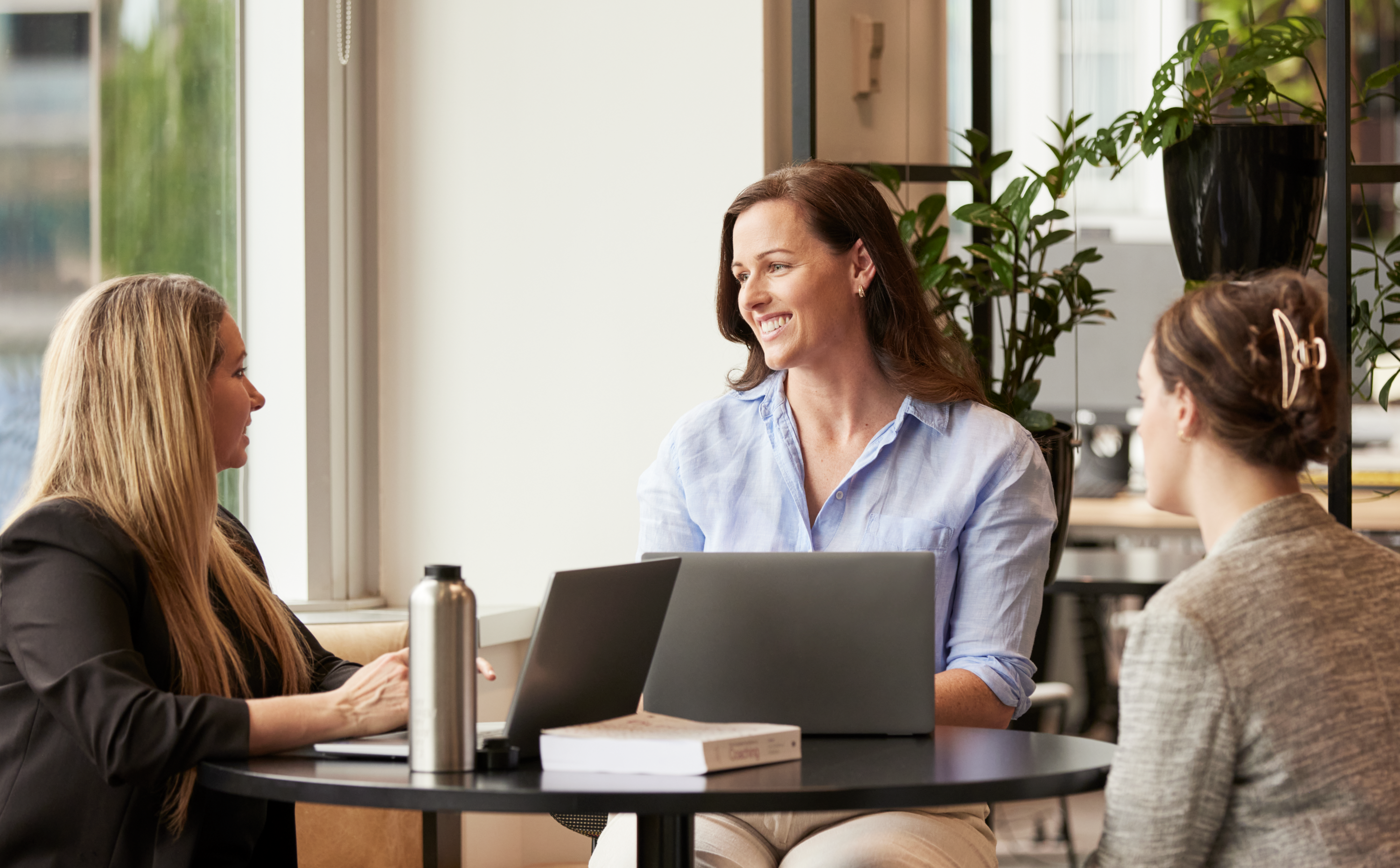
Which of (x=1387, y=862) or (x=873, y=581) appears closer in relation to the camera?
(x=1387, y=862)

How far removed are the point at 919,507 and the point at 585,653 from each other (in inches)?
30.0

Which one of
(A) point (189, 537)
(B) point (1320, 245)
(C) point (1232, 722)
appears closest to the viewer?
(C) point (1232, 722)

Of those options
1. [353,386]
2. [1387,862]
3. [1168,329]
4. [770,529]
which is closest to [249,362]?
[353,386]

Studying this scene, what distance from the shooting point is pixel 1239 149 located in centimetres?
265

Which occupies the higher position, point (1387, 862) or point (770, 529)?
point (770, 529)

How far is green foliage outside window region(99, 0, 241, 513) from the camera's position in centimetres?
294

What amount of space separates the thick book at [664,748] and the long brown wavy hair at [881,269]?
2.79 feet

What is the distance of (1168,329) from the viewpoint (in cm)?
138

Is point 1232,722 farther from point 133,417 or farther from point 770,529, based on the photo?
point 133,417

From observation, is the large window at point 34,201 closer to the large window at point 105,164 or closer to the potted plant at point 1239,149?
the large window at point 105,164

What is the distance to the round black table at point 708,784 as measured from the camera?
1.20 metres

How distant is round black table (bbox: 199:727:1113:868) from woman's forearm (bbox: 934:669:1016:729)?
0.92ft

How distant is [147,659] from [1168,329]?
1.11 metres

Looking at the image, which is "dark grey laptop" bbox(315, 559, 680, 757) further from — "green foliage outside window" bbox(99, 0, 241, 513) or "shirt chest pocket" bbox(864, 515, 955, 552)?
"green foliage outside window" bbox(99, 0, 241, 513)
